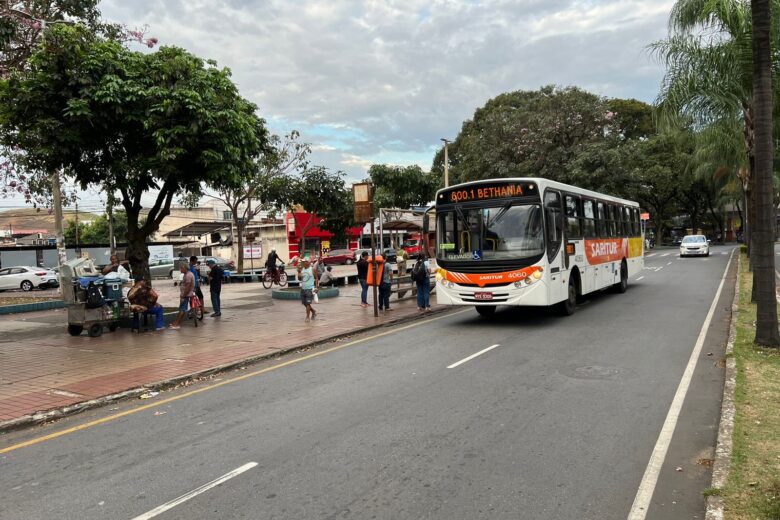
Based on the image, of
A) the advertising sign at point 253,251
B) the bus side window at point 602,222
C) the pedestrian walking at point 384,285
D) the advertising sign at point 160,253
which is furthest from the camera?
the advertising sign at point 160,253

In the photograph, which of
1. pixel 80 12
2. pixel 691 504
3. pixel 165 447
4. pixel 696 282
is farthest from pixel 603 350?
pixel 80 12

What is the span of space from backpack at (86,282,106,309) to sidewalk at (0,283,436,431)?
28.9 inches

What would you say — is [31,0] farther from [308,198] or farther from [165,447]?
[165,447]

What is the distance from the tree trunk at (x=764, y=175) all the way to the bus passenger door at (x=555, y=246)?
3927mm

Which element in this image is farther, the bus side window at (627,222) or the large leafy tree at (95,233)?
the large leafy tree at (95,233)

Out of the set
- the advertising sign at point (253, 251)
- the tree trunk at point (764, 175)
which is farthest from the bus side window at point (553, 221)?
the advertising sign at point (253, 251)

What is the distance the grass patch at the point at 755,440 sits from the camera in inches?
150

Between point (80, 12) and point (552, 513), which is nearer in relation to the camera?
point (552, 513)

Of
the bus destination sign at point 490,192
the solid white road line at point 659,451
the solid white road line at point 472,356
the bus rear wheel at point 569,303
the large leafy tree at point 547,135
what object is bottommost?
the solid white road line at point 659,451

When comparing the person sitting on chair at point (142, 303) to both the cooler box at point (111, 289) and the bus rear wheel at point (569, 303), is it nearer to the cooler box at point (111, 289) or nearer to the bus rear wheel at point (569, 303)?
the cooler box at point (111, 289)

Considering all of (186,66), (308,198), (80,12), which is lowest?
(308,198)

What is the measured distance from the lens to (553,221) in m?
12.4

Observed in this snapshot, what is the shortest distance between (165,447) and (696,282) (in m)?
20.6

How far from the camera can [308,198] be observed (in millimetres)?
28859
